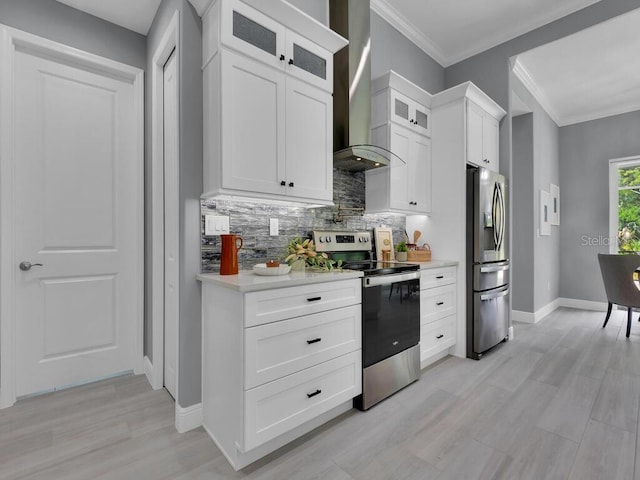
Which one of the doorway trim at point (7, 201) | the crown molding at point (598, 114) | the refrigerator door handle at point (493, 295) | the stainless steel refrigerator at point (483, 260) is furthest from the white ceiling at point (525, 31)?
the refrigerator door handle at point (493, 295)

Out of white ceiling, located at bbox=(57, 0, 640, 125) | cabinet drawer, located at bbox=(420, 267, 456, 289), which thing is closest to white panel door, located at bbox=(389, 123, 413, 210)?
cabinet drawer, located at bbox=(420, 267, 456, 289)

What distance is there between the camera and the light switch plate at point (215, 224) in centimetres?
205

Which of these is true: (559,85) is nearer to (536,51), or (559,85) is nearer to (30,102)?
(536,51)

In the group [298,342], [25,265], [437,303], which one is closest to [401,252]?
[437,303]

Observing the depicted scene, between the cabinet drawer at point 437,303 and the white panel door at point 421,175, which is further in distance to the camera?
the white panel door at point 421,175

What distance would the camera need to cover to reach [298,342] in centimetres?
176

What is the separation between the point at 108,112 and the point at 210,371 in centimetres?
225

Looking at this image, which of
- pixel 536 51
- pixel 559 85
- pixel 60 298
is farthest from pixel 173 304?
pixel 559 85

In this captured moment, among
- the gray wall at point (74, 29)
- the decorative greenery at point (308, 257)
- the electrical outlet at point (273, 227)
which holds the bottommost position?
the decorative greenery at point (308, 257)

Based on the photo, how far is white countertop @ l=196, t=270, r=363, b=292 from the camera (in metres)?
1.57

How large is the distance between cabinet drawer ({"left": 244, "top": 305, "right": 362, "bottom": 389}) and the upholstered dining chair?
3685 mm

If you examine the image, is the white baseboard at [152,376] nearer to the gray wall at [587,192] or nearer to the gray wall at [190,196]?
the gray wall at [190,196]

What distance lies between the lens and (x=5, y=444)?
179cm

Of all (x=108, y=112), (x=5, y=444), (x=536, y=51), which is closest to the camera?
(x=5, y=444)
